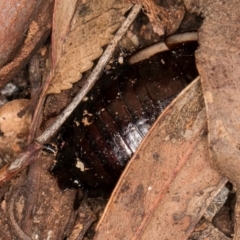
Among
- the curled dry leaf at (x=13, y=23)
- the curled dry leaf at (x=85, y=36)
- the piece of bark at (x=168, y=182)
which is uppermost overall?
the curled dry leaf at (x=13, y=23)

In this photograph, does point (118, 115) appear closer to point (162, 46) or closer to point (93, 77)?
point (93, 77)

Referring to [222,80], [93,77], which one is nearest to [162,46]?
[93,77]

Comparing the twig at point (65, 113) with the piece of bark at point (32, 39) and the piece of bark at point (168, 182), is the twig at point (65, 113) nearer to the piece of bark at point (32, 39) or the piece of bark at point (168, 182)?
the piece of bark at point (32, 39)

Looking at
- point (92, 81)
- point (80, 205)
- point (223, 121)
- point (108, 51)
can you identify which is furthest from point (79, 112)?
point (223, 121)

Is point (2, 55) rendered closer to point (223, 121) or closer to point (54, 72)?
point (54, 72)

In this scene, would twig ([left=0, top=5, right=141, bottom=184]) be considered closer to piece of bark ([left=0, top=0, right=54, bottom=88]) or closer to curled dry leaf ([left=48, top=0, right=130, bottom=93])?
curled dry leaf ([left=48, top=0, right=130, bottom=93])

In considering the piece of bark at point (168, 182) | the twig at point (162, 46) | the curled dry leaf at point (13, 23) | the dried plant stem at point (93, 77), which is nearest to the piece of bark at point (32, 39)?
the curled dry leaf at point (13, 23)

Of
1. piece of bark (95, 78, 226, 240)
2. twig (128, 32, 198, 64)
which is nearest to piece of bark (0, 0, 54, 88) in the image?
twig (128, 32, 198, 64)

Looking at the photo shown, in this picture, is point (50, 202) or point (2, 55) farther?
point (50, 202)
